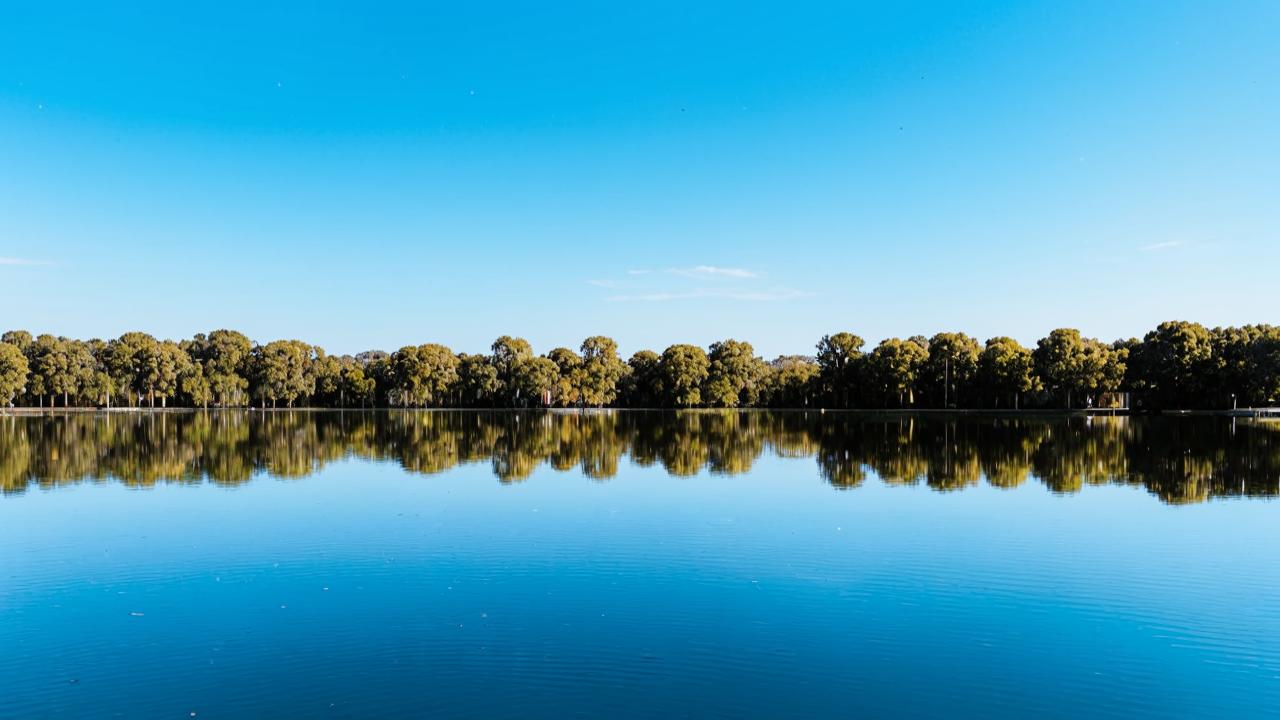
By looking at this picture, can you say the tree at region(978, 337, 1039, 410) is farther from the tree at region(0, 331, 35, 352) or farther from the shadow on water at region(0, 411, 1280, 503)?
the tree at region(0, 331, 35, 352)

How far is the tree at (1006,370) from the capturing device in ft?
332

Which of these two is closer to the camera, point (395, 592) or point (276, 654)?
point (276, 654)

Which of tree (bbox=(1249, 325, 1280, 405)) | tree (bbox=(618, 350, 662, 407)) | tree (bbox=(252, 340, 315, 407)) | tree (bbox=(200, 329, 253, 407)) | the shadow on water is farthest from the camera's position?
tree (bbox=(618, 350, 662, 407))

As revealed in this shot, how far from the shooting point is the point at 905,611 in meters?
11.9

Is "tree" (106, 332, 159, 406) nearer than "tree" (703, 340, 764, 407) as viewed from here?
Yes

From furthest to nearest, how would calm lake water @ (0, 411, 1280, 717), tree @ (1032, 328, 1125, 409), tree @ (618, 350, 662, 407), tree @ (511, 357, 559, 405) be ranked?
tree @ (618, 350, 662, 407) < tree @ (511, 357, 559, 405) < tree @ (1032, 328, 1125, 409) < calm lake water @ (0, 411, 1280, 717)

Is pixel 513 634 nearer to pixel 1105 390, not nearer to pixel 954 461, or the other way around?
pixel 954 461

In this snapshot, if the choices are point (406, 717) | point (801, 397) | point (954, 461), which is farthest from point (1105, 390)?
point (406, 717)

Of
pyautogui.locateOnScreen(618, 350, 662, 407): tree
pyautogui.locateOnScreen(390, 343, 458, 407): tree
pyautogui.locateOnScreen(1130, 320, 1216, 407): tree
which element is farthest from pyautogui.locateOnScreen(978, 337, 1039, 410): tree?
pyautogui.locateOnScreen(390, 343, 458, 407): tree

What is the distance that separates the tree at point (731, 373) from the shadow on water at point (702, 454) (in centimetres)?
6705

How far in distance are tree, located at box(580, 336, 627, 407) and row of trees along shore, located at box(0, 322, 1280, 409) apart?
24cm

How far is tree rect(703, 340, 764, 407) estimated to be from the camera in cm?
12362

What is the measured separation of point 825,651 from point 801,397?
4773 inches

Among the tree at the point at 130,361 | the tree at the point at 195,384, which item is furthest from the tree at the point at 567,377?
the tree at the point at 130,361
